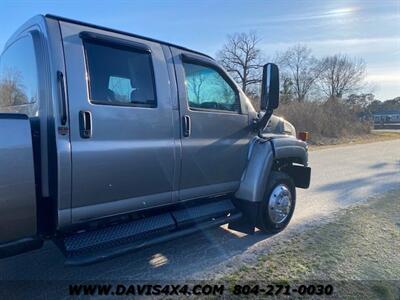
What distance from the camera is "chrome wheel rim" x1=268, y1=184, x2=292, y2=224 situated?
4789 mm

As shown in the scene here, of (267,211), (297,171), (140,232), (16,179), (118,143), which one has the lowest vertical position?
(267,211)

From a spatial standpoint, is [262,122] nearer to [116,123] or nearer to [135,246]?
[116,123]

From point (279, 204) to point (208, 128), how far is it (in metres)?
1.66

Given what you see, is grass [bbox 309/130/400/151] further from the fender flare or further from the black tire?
the fender flare

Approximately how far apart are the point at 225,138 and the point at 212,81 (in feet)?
2.36

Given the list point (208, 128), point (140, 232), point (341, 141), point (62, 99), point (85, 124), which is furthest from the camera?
point (341, 141)

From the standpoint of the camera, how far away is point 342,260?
408 cm

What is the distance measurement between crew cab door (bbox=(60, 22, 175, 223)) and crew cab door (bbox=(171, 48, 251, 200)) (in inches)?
9.5

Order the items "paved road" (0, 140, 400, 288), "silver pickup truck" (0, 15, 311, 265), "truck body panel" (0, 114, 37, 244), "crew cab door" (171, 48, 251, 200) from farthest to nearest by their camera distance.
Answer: "crew cab door" (171, 48, 251, 200) < "paved road" (0, 140, 400, 288) < "silver pickup truck" (0, 15, 311, 265) < "truck body panel" (0, 114, 37, 244)

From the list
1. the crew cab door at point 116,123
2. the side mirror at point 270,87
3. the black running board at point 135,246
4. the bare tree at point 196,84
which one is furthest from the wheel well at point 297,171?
the crew cab door at point 116,123

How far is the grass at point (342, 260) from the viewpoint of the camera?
11.7 feet

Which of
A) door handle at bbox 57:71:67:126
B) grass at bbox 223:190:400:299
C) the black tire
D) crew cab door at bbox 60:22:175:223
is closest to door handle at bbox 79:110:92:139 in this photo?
crew cab door at bbox 60:22:175:223

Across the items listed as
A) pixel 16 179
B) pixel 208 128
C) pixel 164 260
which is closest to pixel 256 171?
pixel 208 128

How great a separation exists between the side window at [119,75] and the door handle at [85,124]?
0.53ft
